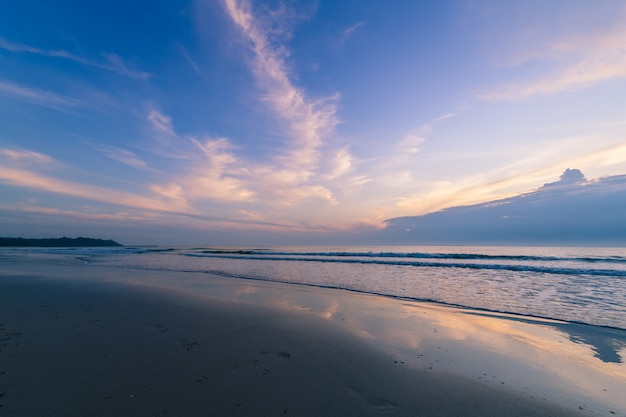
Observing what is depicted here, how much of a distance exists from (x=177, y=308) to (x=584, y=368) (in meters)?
9.97

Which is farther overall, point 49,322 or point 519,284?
point 519,284

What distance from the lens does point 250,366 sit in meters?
4.39

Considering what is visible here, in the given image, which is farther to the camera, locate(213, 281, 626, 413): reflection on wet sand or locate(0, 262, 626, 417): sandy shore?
locate(213, 281, 626, 413): reflection on wet sand

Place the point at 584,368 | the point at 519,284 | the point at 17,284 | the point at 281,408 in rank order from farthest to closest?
the point at 519,284 → the point at 17,284 → the point at 584,368 → the point at 281,408

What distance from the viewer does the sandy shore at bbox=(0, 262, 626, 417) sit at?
10.7ft

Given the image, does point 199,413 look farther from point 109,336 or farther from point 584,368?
point 584,368

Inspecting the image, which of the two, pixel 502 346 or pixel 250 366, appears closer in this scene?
pixel 250 366

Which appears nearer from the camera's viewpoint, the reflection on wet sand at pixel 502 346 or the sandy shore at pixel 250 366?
the sandy shore at pixel 250 366

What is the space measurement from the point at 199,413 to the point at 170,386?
0.90 m

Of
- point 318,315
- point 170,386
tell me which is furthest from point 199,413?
point 318,315

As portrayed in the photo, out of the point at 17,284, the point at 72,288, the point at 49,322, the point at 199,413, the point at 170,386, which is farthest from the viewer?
the point at 17,284

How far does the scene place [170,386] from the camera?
3.60 meters

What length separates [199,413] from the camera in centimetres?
300

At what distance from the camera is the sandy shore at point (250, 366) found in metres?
3.27
